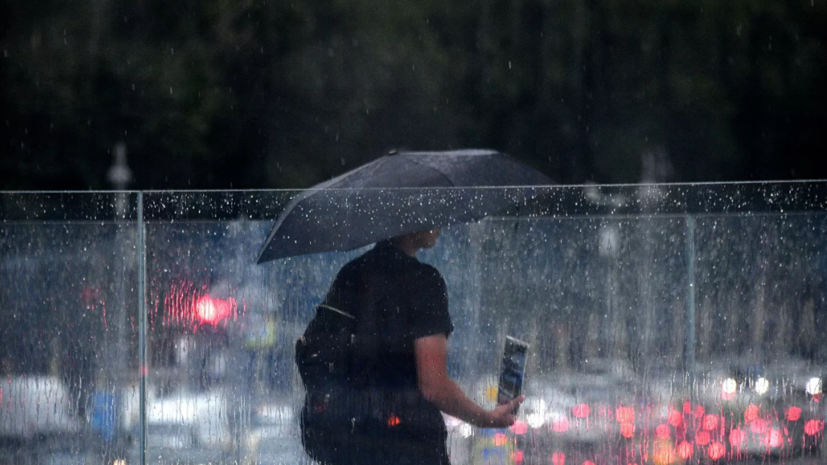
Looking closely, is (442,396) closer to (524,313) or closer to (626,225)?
(524,313)

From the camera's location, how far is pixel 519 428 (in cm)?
321

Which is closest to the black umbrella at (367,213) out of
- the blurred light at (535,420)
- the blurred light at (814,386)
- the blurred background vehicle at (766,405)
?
the blurred light at (535,420)

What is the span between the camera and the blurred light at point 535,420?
3219 millimetres

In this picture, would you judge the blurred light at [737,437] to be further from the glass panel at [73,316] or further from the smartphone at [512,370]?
the glass panel at [73,316]

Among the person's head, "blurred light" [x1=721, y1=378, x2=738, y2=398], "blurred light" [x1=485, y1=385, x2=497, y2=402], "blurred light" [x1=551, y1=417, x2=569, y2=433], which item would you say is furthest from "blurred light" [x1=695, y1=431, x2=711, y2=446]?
the person's head

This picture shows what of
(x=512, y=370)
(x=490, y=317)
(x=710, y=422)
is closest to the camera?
(x=512, y=370)

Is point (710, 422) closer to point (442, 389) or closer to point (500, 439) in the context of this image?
point (500, 439)

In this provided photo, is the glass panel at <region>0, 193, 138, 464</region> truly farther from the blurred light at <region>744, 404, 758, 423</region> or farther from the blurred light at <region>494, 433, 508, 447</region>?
the blurred light at <region>744, 404, 758, 423</region>

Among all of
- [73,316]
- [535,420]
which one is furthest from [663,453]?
[73,316]

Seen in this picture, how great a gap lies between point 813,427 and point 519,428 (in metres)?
0.99

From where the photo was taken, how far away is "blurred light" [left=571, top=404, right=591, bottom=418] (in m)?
3.25

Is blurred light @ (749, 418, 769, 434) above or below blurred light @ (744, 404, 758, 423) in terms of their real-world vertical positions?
below

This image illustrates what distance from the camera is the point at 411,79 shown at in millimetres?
13539

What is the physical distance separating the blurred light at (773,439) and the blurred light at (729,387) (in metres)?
0.20
